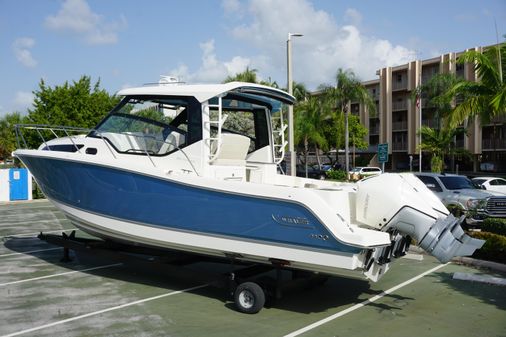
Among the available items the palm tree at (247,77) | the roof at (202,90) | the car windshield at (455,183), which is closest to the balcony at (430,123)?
the palm tree at (247,77)

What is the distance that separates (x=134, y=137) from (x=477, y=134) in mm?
48361

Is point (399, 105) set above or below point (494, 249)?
above

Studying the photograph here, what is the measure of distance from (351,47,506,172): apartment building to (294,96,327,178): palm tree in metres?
7.57

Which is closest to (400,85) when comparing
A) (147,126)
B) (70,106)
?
(70,106)

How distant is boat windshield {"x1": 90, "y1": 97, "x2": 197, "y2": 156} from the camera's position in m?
7.45

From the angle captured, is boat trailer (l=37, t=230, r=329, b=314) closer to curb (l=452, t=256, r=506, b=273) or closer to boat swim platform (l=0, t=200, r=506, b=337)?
boat swim platform (l=0, t=200, r=506, b=337)

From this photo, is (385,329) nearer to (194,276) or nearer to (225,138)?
(194,276)

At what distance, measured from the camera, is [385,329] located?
5.73m

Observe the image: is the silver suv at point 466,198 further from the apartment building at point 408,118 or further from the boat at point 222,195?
the apartment building at point 408,118

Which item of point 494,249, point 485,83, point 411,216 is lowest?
point 494,249

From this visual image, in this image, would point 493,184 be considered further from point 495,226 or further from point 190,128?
point 190,128

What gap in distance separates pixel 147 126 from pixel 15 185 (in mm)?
18536

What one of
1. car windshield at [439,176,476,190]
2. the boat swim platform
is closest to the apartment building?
car windshield at [439,176,476,190]

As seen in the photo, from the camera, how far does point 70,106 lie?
104 ft
